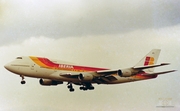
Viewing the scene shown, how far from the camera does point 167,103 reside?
1115 centimetres

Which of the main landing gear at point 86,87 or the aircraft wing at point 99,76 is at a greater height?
the aircraft wing at point 99,76

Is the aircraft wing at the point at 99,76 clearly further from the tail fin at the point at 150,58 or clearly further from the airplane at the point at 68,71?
the tail fin at the point at 150,58

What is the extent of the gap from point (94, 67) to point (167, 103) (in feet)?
8.46

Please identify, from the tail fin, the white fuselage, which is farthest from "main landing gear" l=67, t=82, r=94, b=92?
the tail fin

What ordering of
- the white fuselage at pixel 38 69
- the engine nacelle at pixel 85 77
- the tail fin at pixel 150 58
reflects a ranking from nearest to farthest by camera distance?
the white fuselage at pixel 38 69 < the engine nacelle at pixel 85 77 < the tail fin at pixel 150 58

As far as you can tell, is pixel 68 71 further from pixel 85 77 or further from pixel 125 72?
pixel 125 72

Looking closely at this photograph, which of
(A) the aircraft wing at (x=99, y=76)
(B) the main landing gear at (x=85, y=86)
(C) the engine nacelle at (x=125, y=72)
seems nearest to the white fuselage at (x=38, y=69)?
(A) the aircraft wing at (x=99, y=76)

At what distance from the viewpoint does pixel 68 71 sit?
40.1ft

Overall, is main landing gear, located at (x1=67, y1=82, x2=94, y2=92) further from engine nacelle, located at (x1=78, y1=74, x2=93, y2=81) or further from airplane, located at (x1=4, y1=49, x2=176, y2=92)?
engine nacelle, located at (x1=78, y1=74, x2=93, y2=81)

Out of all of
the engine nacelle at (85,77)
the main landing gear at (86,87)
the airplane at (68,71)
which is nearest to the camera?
the airplane at (68,71)

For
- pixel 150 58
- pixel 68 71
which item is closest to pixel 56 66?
pixel 68 71

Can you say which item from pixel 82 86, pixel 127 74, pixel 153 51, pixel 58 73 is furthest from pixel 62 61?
pixel 153 51

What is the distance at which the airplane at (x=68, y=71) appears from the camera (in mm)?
11691

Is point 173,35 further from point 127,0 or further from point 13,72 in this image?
point 13,72
